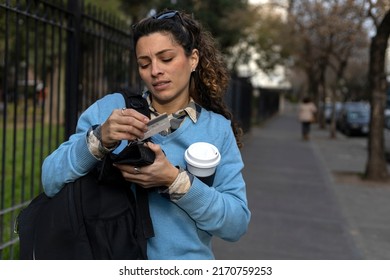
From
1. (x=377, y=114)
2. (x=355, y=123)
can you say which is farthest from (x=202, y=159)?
(x=355, y=123)

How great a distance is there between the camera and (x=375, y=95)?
1073 cm

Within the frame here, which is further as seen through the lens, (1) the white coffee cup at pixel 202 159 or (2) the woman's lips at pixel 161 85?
(2) the woman's lips at pixel 161 85

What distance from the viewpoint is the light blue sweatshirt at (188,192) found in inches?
62.8

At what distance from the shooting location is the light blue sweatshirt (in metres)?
1.59

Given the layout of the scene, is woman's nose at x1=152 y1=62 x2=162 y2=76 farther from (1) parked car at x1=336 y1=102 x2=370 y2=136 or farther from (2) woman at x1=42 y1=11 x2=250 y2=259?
(1) parked car at x1=336 y1=102 x2=370 y2=136

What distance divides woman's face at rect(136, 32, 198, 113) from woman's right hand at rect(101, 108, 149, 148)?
0.92 ft

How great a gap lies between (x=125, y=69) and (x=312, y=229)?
9.30ft

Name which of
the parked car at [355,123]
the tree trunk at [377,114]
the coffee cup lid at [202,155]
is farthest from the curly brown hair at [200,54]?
the parked car at [355,123]

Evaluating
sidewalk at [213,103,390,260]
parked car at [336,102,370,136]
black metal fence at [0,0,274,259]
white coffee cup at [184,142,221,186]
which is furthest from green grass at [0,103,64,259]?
parked car at [336,102,370,136]

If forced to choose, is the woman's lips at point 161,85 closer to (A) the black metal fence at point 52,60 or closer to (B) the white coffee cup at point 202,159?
(B) the white coffee cup at point 202,159

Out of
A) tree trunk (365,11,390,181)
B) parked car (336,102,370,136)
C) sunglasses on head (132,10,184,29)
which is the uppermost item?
sunglasses on head (132,10,184,29)

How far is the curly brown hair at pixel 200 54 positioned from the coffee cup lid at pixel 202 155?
11.4 inches

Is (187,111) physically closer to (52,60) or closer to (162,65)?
(162,65)

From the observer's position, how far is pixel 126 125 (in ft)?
4.81
